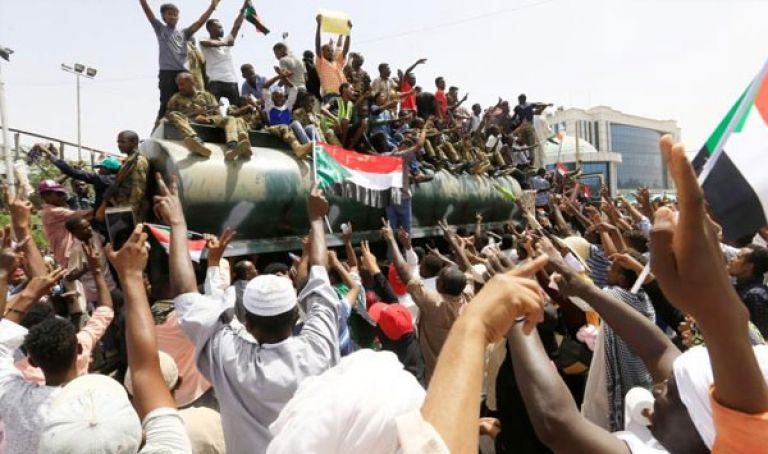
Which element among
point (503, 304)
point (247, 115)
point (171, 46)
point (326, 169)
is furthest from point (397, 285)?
point (503, 304)

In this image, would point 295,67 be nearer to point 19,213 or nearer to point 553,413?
point 19,213

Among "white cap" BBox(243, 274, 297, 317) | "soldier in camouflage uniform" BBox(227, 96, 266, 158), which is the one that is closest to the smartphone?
"soldier in camouflage uniform" BBox(227, 96, 266, 158)

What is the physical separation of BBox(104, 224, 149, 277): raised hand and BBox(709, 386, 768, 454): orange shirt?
6.26 ft

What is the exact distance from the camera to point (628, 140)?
93.1m

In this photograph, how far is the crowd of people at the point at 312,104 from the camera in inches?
275

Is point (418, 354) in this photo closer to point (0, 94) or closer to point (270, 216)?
point (270, 216)

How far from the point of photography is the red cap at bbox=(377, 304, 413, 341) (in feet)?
13.2

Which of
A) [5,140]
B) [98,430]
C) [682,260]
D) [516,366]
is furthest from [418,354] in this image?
[5,140]

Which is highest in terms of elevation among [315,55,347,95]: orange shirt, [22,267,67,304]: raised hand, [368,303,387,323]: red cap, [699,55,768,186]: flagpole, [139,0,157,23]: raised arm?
[139,0,157,23]: raised arm

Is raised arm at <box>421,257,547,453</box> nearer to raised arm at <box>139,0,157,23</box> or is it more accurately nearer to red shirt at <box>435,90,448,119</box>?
raised arm at <box>139,0,157,23</box>

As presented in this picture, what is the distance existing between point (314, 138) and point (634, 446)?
7.19m

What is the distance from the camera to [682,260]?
1117 mm

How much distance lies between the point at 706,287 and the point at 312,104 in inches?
313

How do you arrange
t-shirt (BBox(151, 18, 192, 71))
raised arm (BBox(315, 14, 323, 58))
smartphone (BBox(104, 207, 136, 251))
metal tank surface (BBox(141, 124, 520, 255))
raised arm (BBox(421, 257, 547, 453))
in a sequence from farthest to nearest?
raised arm (BBox(315, 14, 323, 58)) < t-shirt (BBox(151, 18, 192, 71)) < metal tank surface (BBox(141, 124, 520, 255)) < smartphone (BBox(104, 207, 136, 251)) < raised arm (BBox(421, 257, 547, 453))
